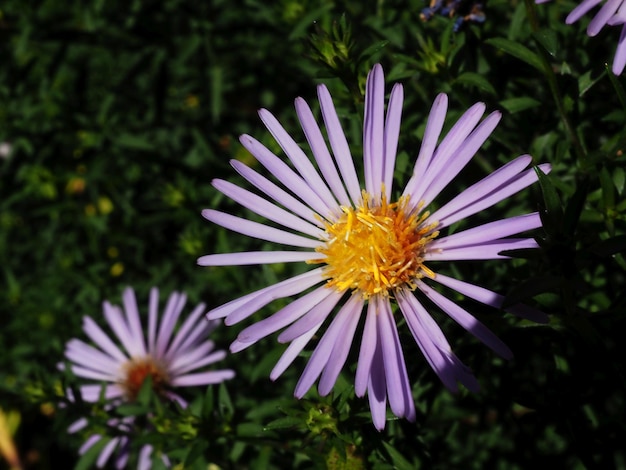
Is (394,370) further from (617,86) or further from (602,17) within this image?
(602,17)

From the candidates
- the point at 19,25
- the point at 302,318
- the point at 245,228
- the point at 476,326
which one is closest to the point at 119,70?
the point at 19,25

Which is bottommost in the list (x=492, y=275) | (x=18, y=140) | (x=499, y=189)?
(x=492, y=275)

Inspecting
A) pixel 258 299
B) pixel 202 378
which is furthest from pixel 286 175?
pixel 202 378

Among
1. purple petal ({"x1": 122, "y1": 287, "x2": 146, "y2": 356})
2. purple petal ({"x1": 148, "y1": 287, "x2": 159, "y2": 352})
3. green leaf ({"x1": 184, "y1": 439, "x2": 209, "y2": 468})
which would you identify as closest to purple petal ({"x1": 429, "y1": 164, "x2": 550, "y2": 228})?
green leaf ({"x1": 184, "y1": 439, "x2": 209, "y2": 468})

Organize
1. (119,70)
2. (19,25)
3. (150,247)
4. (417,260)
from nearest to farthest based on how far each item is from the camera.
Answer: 1. (417,260)
2. (19,25)
3. (150,247)
4. (119,70)

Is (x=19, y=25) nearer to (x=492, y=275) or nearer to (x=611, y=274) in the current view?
(x=492, y=275)

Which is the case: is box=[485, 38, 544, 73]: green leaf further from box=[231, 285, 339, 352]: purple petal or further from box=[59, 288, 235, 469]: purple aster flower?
box=[59, 288, 235, 469]: purple aster flower

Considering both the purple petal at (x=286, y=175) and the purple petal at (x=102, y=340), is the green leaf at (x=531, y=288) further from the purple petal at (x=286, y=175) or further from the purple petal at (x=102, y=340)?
the purple petal at (x=102, y=340)
